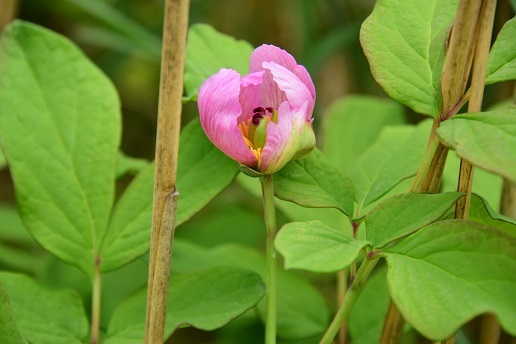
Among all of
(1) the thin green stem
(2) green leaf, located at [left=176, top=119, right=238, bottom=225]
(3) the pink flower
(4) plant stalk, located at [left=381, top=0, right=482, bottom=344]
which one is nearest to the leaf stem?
(1) the thin green stem

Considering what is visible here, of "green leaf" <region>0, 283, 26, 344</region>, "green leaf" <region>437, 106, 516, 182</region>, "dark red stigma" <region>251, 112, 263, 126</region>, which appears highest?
"green leaf" <region>437, 106, 516, 182</region>

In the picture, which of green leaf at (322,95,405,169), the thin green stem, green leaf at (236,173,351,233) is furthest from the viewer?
green leaf at (322,95,405,169)

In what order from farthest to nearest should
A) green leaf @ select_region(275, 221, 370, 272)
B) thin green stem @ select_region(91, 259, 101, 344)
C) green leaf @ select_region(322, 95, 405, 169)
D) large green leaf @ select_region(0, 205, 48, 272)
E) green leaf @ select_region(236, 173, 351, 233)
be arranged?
large green leaf @ select_region(0, 205, 48, 272)
green leaf @ select_region(322, 95, 405, 169)
green leaf @ select_region(236, 173, 351, 233)
thin green stem @ select_region(91, 259, 101, 344)
green leaf @ select_region(275, 221, 370, 272)

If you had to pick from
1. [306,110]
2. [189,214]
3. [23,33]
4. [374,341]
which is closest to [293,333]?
[374,341]

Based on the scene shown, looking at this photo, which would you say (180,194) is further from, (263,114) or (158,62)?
(158,62)

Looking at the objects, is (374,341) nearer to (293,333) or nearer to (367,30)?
(293,333)

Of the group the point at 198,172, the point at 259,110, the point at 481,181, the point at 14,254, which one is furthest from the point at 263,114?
the point at 14,254

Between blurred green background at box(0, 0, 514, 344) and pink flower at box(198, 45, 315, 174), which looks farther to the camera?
blurred green background at box(0, 0, 514, 344)

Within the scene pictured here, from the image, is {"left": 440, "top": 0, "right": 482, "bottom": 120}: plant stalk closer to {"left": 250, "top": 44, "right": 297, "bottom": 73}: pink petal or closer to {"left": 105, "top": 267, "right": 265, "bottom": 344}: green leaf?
{"left": 250, "top": 44, "right": 297, "bottom": 73}: pink petal

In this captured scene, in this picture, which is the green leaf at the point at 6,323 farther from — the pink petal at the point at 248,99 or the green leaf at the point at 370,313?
the green leaf at the point at 370,313
